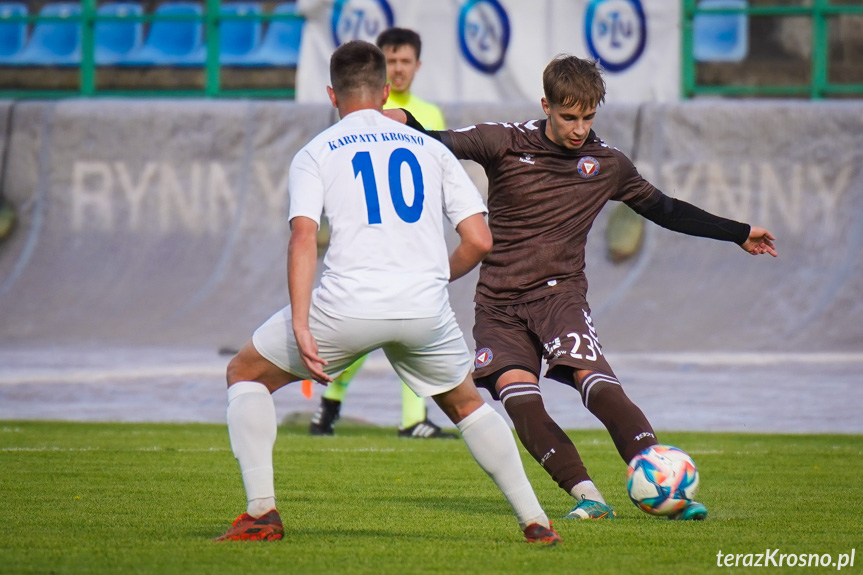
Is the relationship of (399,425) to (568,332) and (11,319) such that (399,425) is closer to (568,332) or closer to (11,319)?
(568,332)

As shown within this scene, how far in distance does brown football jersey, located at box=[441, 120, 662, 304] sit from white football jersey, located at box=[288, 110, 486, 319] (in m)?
1.13

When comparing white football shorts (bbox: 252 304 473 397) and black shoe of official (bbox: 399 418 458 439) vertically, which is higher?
white football shorts (bbox: 252 304 473 397)

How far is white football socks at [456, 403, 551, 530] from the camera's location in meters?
4.27

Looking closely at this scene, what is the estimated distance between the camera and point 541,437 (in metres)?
5.20

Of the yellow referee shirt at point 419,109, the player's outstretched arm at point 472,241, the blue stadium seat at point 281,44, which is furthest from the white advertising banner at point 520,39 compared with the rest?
the player's outstretched arm at point 472,241

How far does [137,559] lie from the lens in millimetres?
4055

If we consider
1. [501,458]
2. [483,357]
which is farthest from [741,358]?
[501,458]

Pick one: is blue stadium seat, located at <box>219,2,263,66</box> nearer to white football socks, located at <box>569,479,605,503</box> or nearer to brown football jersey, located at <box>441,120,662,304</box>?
brown football jersey, located at <box>441,120,662,304</box>

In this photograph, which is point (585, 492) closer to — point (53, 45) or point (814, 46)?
point (814, 46)

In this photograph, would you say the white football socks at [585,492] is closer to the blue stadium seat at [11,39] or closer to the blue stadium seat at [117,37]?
the blue stadium seat at [117,37]

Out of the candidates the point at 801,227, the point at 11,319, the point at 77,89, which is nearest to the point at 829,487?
the point at 801,227

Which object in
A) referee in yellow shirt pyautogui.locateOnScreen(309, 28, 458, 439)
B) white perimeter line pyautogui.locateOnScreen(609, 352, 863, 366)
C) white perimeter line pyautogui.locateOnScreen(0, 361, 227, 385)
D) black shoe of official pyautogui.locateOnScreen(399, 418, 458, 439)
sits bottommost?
white perimeter line pyautogui.locateOnScreen(609, 352, 863, 366)

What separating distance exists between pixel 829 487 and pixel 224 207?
9602 millimetres

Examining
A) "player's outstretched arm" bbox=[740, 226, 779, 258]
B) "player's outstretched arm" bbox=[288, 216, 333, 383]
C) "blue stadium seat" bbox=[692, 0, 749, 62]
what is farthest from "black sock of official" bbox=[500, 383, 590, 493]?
"blue stadium seat" bbox=[692, 0, 749, 62]
